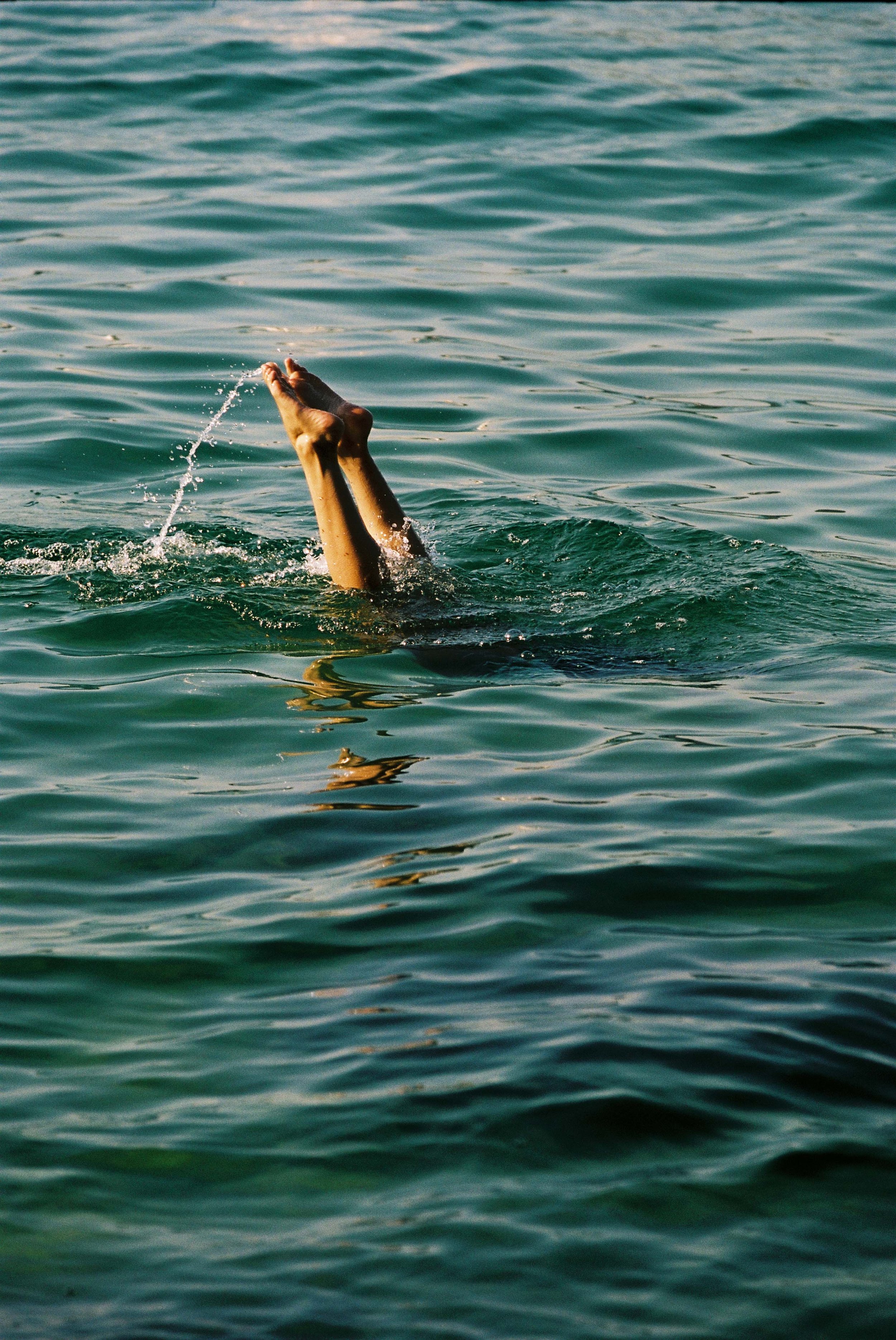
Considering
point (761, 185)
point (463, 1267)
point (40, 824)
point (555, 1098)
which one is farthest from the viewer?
point (761, 185)

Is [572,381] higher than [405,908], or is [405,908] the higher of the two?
[572,381]

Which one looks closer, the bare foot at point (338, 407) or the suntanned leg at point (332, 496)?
the suntanned leg at point (332, 496)

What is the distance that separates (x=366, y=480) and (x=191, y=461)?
208 centimetres

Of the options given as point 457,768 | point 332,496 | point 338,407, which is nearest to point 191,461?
point 338,407

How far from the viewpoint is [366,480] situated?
778 cm

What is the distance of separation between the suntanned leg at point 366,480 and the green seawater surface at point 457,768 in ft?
0.71

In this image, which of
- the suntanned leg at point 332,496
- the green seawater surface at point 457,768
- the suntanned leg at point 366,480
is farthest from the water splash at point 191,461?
the suntanned leg at point 332,496

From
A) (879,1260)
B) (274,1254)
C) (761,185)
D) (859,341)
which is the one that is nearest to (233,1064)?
(274,1254)

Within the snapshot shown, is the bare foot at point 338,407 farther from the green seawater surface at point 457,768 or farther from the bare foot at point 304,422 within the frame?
the green seawater surface at point 457,768

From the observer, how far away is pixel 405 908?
5.28 meters

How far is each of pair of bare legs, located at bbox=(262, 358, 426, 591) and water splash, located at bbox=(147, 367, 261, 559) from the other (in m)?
0.33

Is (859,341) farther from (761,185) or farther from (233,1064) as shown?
(233,1064)

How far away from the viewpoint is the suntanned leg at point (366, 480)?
773 cm

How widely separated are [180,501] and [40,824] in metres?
3.82
